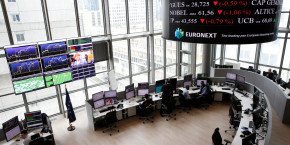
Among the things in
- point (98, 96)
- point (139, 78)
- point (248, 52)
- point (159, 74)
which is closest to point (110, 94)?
point (98, 96)

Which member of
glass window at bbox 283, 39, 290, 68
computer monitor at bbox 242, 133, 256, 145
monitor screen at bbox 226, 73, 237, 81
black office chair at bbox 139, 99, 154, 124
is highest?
glass window at bbox 283, 39, 290, 68

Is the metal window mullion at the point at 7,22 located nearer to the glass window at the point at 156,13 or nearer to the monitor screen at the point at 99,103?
the monitor screen at the point at 99,103

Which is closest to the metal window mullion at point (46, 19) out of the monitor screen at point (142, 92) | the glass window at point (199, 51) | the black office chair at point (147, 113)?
the monitor screen at point (142, 92)

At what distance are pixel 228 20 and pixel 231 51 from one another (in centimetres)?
1136

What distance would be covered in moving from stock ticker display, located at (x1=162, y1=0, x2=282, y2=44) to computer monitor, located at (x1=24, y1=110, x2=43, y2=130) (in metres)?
5.81

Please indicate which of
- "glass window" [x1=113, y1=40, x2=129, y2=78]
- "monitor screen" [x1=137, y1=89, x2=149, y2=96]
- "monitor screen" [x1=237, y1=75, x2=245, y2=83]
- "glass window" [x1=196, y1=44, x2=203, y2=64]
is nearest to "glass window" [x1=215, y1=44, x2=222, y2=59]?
"glass window" [x1=196, y1=44, x2=203, y2=64]

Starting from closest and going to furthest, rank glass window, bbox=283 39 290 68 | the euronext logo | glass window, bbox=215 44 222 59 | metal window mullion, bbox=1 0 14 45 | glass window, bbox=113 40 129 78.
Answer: the euronext logo → metal window mullion, bbox=1 0 14 45 → glass window, bbox=113 40 129 78 → glass window, bbox=283 39 290 68 → glass window, bbox=215 44 222 59

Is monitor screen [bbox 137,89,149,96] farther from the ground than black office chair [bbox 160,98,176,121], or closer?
farther from the ground

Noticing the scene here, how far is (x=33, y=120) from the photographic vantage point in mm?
6520

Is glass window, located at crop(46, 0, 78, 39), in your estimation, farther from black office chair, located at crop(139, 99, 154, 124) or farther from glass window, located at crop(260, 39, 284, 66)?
glass window, located at crop(260, 39, 284, 66)

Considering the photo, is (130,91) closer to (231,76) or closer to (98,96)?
(98,96)

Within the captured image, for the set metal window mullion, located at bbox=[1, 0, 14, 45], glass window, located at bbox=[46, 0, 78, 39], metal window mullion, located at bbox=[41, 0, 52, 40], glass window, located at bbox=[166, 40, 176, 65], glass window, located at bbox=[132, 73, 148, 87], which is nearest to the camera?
metal window mullion, located at bbox=[1, 0, 14, 45]

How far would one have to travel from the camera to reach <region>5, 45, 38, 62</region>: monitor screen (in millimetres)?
6320

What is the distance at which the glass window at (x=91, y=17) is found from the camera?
8.21m
